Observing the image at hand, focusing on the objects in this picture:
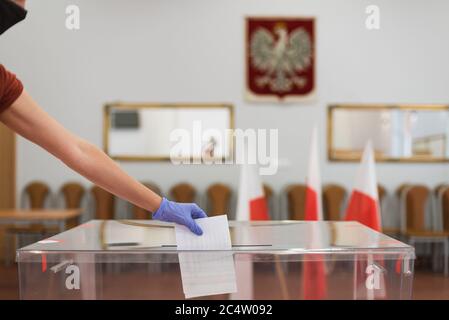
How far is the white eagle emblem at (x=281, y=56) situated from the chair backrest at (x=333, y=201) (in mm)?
1373

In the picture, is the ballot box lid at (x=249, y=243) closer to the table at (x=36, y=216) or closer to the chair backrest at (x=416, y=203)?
the table at (x=36, y=216)

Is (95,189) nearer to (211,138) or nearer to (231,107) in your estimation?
(211,138)

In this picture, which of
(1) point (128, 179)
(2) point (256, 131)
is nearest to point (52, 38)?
(2) point (256, 131)

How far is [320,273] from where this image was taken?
1.58 metres

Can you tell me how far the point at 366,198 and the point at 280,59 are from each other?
325 centimetres

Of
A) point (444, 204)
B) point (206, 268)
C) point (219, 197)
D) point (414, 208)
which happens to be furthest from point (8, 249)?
point (206, 268)

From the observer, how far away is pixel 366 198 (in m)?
3.69

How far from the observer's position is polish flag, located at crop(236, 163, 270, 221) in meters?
3.90

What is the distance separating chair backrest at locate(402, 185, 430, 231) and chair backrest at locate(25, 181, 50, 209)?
14.9ft

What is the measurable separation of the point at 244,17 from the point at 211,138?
159 cm

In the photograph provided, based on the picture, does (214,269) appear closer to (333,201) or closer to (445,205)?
(333,201)
